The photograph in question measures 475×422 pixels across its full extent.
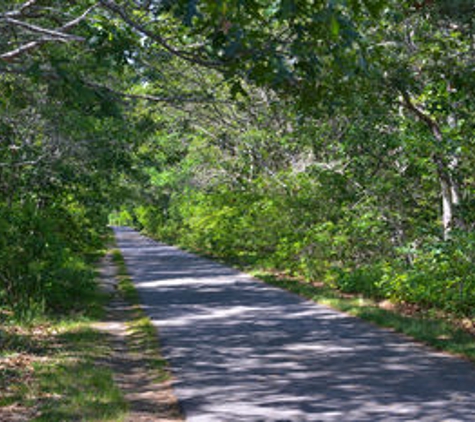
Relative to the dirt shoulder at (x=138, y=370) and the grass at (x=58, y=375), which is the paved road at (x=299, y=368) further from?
the grass at (x=58, y=375)

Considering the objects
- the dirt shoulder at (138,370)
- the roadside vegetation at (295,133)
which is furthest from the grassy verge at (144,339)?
the roadside vegetation at (295,133)

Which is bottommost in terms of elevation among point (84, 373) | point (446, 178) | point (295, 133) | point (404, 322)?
point (404, 322)

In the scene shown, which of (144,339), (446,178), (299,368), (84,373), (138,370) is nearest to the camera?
(84,373)

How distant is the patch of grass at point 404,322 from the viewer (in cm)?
987

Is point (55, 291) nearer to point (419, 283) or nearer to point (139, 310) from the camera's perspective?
point (139, 310)

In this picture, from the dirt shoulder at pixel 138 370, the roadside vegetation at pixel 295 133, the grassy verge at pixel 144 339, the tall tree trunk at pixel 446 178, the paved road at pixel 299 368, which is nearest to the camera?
the roadside vegetation at pixel 295 133

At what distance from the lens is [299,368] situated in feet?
28.6

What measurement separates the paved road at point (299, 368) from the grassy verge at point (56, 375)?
90 centimetres

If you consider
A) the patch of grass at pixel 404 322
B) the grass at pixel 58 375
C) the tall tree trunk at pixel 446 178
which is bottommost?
the patch of grass at pixel 404 322

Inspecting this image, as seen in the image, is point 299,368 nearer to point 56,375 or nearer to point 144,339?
point 56,375

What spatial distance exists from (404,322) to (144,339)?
4.36 m

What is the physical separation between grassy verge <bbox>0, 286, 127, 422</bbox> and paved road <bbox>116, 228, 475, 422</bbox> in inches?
35.6

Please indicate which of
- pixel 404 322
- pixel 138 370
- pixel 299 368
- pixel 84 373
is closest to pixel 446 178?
pixel 404 322

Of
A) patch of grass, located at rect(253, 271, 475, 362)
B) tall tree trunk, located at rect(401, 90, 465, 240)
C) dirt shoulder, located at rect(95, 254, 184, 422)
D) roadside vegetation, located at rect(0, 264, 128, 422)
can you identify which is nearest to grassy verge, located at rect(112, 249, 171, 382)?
dirt shoulder, located at rect(95, 254, 184, 422)
